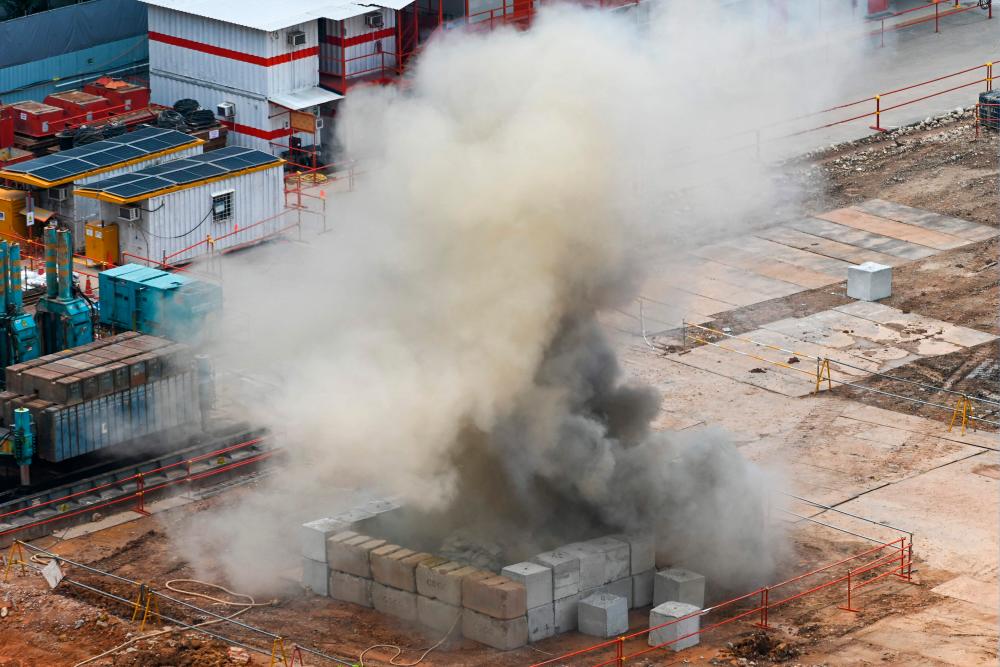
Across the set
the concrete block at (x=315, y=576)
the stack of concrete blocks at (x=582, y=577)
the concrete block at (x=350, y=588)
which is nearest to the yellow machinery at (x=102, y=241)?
the concrete block at (x=315, y=576)

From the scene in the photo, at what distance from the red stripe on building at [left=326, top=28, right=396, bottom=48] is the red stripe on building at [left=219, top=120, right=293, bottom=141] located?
2.87m

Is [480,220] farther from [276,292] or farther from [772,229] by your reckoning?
[772,229]

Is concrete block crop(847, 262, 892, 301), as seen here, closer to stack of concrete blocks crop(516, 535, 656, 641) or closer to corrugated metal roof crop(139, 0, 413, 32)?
corrugated metal roof crop(139, 0, 413, 32)

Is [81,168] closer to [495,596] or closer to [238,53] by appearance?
[238,53]

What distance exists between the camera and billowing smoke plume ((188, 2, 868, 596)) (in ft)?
112

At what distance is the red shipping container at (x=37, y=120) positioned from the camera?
5662 centimetres

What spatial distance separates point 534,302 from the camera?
113 ft

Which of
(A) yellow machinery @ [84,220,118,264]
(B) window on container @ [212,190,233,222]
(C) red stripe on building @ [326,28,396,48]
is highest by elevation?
(C) red stripe on building @ [326,28,396,48]

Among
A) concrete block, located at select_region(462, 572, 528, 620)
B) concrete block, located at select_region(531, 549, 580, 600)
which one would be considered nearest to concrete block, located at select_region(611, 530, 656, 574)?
concrete block, located at select_region(531, 549, 580, 600)

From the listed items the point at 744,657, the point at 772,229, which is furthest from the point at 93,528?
the point at 772,229

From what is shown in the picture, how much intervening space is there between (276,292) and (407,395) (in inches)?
518

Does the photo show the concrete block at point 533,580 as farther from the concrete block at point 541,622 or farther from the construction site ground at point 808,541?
the construction site ground at point 808,541

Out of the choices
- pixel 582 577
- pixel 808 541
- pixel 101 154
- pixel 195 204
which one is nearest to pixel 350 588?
pixel 582 577

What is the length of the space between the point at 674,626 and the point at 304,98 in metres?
29.0
